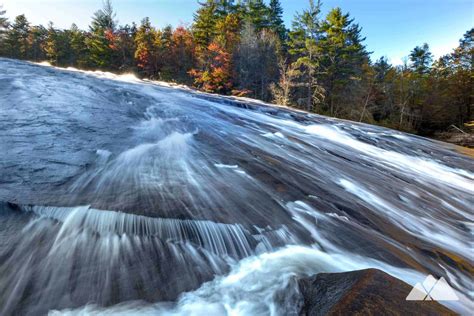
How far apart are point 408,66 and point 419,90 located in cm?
1078

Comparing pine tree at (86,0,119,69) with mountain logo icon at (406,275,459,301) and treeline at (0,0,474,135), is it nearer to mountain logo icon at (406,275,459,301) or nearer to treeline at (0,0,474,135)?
treeline at (0,0,474,135)

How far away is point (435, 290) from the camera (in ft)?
7.57

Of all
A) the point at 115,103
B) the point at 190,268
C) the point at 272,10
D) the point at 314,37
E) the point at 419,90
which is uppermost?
the point at 272,10

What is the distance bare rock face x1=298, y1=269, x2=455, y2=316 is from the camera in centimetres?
157

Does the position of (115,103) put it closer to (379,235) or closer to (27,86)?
(27,86)

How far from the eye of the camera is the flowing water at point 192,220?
215 cm

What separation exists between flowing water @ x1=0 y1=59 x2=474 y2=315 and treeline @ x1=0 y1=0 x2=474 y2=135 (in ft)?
57.0

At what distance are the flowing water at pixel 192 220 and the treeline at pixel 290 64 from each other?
17361 mm

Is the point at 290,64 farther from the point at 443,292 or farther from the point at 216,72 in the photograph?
the point at 443,292

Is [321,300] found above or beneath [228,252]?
above

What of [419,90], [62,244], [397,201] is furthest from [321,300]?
[419,90]

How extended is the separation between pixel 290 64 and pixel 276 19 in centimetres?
1395

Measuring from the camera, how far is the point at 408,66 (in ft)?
114

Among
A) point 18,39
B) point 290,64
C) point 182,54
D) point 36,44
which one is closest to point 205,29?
point 182,54
